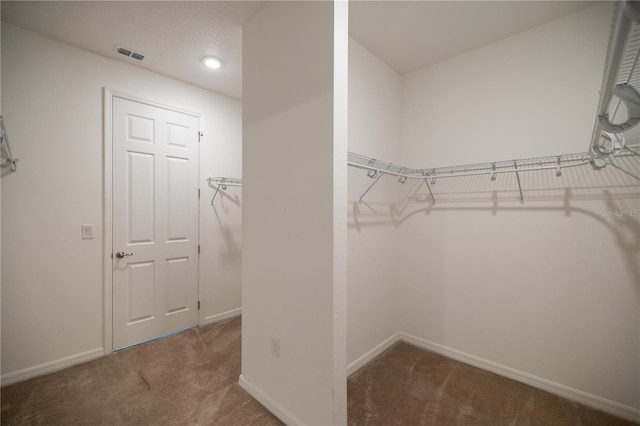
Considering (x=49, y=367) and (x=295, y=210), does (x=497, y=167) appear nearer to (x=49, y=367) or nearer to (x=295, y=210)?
(x=295, y=210)

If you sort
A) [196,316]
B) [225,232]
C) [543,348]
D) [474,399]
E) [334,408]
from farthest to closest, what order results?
[225,232], [196,316], [543,348], [474,399], [334,408]

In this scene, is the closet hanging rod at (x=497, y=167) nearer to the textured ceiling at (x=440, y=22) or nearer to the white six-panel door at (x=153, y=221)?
the textured ceiling at (x=440, y=22)

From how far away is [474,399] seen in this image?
1.78 meters

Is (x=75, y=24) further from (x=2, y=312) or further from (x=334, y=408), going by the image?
(x=334, y=408)

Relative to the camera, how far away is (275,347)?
163 cm

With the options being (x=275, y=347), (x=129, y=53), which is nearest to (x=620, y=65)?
A: (x=275, y=347)

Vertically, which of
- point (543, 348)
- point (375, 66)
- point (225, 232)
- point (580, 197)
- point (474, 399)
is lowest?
point (474, 399)

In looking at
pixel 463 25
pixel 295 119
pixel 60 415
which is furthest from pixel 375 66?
pixel 60 415

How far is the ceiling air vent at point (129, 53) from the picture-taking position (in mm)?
2189

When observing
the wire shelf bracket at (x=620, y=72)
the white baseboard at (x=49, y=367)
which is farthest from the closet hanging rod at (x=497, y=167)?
the white baseboard at (x=49, y=367)

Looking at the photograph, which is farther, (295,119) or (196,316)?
(196,316)

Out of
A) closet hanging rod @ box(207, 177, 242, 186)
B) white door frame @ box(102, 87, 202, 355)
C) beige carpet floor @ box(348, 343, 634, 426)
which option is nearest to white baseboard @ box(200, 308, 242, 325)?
white door frame @ box(102, 87, 202, 355)

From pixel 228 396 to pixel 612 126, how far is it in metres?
2.50

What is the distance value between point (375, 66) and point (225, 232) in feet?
7.80
